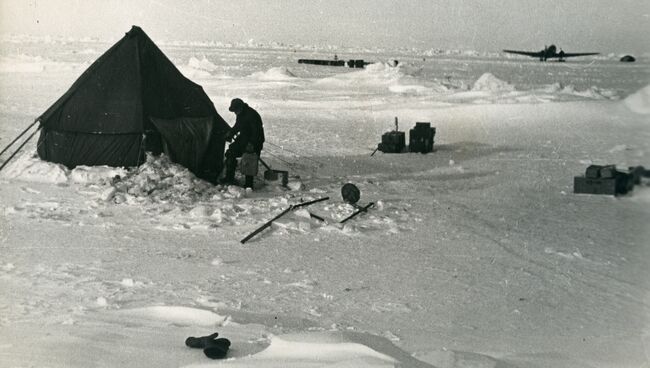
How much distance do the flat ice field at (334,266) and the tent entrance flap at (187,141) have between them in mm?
429

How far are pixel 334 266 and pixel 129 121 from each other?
6419 millimetres

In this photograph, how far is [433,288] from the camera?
24.9 feet

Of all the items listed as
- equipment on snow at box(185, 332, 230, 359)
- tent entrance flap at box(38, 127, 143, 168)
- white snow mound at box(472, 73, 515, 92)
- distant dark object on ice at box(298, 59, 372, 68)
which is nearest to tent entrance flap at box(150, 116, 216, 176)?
tent entrance flap at box(38, 127, 143, 168)

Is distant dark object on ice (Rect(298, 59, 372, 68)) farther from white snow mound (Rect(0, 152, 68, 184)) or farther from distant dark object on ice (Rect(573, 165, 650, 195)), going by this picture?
white snow mound (Rect(0, 152, 68, 184))

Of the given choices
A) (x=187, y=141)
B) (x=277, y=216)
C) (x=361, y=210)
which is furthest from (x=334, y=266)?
(x=187, y=141)

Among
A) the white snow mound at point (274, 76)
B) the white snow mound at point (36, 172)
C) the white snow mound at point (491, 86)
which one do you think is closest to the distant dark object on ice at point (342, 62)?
the white snow mound at point (274, 76)

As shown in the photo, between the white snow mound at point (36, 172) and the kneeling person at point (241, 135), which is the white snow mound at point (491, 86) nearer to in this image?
the kneeling person at point (241, 135)

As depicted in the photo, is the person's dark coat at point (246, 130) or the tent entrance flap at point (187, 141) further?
the person's dark coat at point (246, 130)

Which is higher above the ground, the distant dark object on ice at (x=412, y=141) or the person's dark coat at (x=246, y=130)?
the person's dark coat at (x=246, y=130)

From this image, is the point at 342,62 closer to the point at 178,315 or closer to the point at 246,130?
the point at 246,130

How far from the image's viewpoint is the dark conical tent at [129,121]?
41.9 feet

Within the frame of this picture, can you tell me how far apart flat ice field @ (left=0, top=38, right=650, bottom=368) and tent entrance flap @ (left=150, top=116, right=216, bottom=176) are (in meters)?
0.43

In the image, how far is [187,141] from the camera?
12.6 m

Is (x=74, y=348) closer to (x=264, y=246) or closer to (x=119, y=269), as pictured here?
(x=119, y=269)
